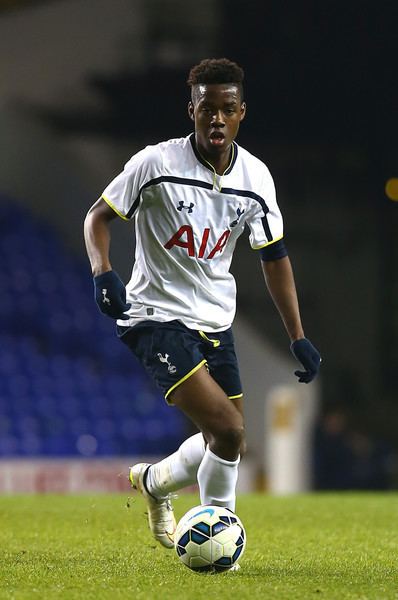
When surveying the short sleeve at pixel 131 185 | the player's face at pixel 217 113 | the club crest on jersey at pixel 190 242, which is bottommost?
the club crest on jersey at pixel 190 242

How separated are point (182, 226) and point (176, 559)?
1.39 m

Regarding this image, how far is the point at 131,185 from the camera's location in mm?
4852

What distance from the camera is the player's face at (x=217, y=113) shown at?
15.8 ft

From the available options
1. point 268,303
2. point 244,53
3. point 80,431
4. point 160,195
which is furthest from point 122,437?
point 160,195

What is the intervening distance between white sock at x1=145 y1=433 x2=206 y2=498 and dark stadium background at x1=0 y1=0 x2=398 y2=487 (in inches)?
411

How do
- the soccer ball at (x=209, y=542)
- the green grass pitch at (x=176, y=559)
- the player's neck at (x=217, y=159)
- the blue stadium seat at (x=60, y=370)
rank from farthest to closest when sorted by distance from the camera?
the blue stadium seat at (x=60, y=370) → the player's neck at (x=217, y=159) → the soccer ball at (x=209, y=542) → the green grass pitch at (x=176, y=559)

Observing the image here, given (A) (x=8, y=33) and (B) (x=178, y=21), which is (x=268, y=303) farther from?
(A) (x=8, y=33)

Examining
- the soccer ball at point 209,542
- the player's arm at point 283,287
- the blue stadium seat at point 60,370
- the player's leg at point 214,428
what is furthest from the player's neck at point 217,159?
the blue stadium seat at point 60,370

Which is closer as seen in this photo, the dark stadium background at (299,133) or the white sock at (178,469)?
the white sock at (178,469)

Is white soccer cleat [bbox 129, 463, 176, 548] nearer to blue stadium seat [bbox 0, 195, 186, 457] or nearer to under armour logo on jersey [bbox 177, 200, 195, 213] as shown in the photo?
under armour logo on jersey [bbox 177, 200, 195, 213]

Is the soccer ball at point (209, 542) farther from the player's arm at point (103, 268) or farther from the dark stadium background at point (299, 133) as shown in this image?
the dark stadium background at point (299, 133)

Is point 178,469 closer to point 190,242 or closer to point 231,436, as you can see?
point 231,436

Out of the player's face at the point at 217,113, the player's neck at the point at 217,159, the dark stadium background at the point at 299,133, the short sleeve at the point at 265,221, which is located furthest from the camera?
the dark stadium background at the point at 299,133

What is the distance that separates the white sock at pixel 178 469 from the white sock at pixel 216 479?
0.36 meters
